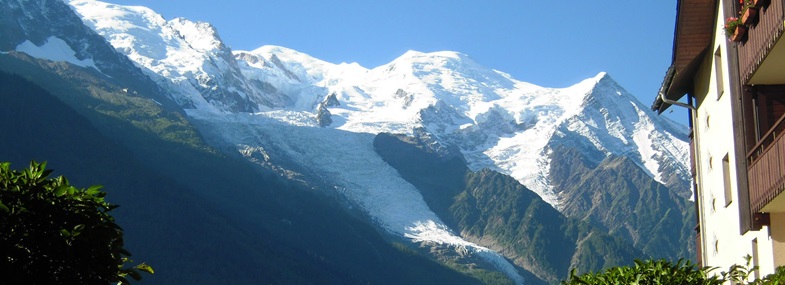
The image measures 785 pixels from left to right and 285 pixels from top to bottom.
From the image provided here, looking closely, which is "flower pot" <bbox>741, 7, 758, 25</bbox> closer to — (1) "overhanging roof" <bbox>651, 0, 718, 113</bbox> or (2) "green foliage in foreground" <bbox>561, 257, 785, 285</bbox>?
(1) "overhanging roof" <bbox>651, 0, 718, 113</bbox>

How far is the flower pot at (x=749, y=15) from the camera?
23.6 metres

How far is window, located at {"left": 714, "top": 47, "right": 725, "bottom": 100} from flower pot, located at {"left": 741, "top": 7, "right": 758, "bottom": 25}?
4.02 meters

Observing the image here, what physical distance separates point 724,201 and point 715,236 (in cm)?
258

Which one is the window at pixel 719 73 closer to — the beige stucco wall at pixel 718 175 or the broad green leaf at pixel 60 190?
the beige stucco wall at pixel 718 175

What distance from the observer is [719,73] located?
93.5ft

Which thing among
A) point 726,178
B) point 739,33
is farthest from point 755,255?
point 739,33

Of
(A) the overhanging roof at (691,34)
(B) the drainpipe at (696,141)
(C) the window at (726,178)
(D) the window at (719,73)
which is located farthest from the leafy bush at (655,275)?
(B) the drainpipe at (696,141)

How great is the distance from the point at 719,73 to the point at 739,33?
367 centimetres

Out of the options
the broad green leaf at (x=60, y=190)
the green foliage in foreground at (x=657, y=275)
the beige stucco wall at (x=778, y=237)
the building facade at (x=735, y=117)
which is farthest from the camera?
the beige stucco wall at (x=778, y=237)

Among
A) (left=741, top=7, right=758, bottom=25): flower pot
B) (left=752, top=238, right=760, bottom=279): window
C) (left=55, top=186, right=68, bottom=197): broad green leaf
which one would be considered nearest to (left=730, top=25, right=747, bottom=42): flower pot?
(left=741, top=7, right=758, bottom=25): flower pot

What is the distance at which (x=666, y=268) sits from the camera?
20188 millimetres

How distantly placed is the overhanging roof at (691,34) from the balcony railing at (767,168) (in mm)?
4924

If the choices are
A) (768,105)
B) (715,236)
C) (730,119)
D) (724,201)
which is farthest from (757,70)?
(715,236)

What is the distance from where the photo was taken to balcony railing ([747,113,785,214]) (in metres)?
21.1
